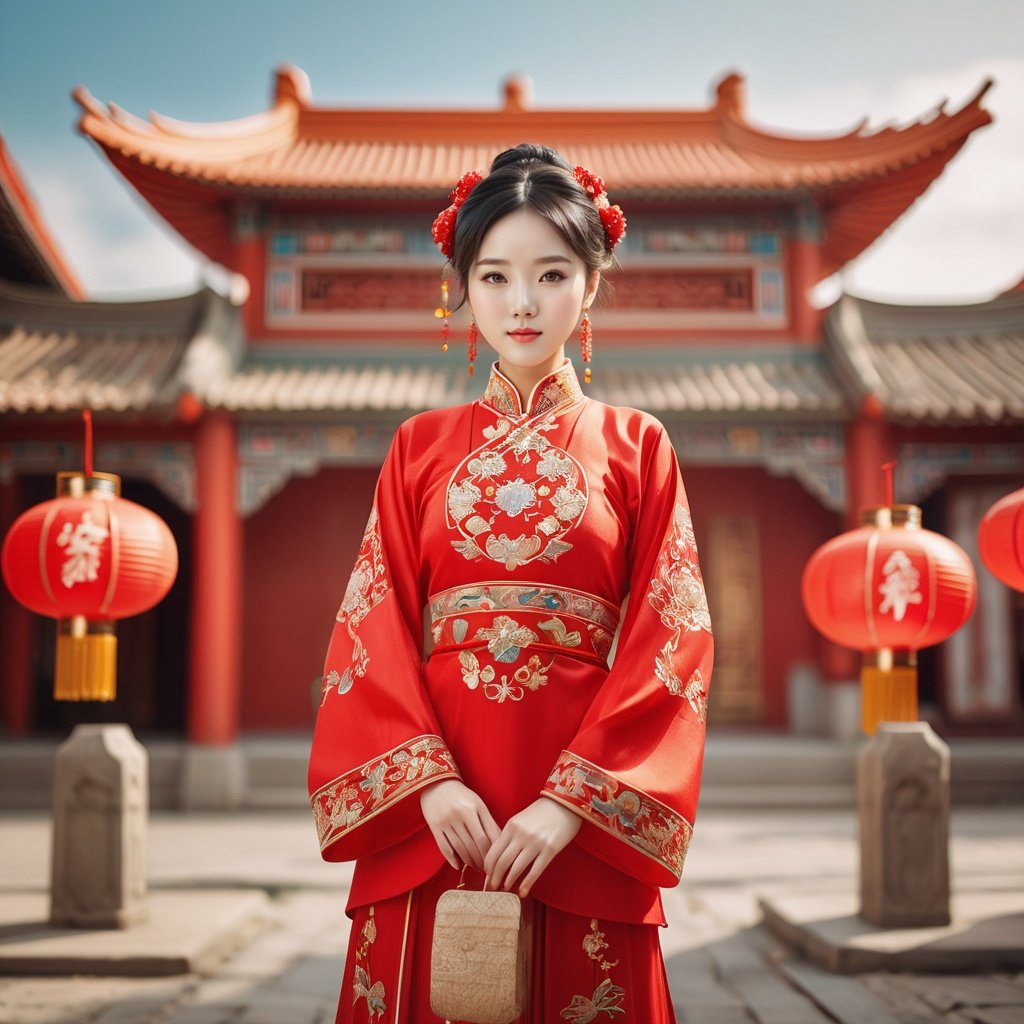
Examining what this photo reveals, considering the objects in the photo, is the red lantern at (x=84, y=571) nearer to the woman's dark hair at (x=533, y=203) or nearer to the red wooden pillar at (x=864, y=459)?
the woman's dark hair at (x=533, y=203)

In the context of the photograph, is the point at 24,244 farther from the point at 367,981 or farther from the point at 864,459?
the point at 367,981

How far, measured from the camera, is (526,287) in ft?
6.04

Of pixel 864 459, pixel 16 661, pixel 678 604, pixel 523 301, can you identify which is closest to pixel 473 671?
pixel 678 604

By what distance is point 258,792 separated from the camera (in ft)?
24.4

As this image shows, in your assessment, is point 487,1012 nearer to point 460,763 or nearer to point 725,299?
point 460,763

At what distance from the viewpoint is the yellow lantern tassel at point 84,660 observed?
12.6ft

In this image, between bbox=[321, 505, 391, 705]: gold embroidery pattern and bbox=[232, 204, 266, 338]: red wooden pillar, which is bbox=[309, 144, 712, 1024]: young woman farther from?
bbox=[232, 204, 266, 338]: red wooden pillar

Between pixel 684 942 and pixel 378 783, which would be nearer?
pixel 378 783

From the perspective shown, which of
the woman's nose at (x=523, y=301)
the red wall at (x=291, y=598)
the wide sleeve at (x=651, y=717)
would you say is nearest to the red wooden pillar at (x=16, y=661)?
the red wall at (x=291, y=598)

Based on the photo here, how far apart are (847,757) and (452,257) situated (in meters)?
6.62

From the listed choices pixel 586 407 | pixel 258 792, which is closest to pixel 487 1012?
pixel 586 407

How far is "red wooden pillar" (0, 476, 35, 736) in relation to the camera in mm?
8680

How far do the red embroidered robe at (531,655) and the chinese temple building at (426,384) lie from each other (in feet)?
18.4

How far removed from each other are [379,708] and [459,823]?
0.84ft
